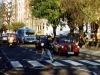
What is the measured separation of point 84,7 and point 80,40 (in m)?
7.98

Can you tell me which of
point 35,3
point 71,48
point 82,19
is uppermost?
point 35,3

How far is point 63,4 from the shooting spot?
117 ft

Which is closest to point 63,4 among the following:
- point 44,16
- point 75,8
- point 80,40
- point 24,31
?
point 75,8

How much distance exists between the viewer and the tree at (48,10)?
150 feet

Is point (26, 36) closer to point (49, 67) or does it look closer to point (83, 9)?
point (83, 9)

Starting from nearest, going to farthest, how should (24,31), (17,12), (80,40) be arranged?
(80,40), (24,31), (17,12)

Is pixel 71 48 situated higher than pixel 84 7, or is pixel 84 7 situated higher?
pixel 84 7

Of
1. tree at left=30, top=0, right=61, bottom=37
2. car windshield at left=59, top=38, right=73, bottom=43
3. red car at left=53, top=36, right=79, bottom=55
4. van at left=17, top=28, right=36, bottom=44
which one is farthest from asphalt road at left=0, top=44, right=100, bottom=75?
van at left=17, top=28, right=36, bottom=44

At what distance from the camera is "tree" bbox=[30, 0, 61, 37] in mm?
45594

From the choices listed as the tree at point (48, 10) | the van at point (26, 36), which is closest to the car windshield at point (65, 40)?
the tree at point (48, 10)

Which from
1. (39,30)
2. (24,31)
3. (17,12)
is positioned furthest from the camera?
(17,12)

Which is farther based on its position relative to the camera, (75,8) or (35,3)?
(35,3)

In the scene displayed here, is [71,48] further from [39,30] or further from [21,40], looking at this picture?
[39,30]

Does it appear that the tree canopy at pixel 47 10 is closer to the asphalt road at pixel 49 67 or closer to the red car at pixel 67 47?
the red car at pixel 67 47
